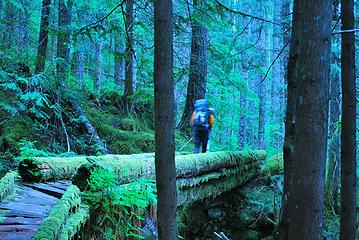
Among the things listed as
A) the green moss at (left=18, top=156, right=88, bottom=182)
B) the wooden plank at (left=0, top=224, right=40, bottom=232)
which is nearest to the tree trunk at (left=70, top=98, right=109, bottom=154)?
the green moss at (left=18, top=156, right=88, bottom=182)

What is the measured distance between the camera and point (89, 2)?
14055 millimetres

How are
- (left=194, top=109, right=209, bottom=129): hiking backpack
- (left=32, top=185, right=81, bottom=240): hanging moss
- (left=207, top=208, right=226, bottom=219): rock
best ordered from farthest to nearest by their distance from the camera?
(left=207, top=208, right=226, bottom=219): rock < (left=194, top=109, right=209, bottom=129): hiking backpack < (left=32, top=185, right=81, bottom=240): hanging moss

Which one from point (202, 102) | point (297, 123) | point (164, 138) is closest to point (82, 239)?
point (164, 138)

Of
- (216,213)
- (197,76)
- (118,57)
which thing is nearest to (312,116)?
(118,57)

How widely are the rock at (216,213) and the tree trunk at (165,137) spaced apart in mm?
7587

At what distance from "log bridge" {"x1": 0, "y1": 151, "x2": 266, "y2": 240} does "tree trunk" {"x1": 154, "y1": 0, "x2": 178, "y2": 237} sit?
0.95 meters

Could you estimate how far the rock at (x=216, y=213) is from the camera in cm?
1165

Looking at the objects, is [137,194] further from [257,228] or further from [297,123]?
[257,228]

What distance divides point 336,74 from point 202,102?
3.83 m

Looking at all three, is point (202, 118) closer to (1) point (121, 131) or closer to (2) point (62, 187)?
(1) point (121, 131)

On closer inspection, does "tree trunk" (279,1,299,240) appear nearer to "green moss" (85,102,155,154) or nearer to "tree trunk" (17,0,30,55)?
"green moss" (85,102,155,154)

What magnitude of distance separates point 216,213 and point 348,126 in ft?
21.4

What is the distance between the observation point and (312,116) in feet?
12.1

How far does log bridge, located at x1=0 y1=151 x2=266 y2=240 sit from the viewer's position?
347cm
